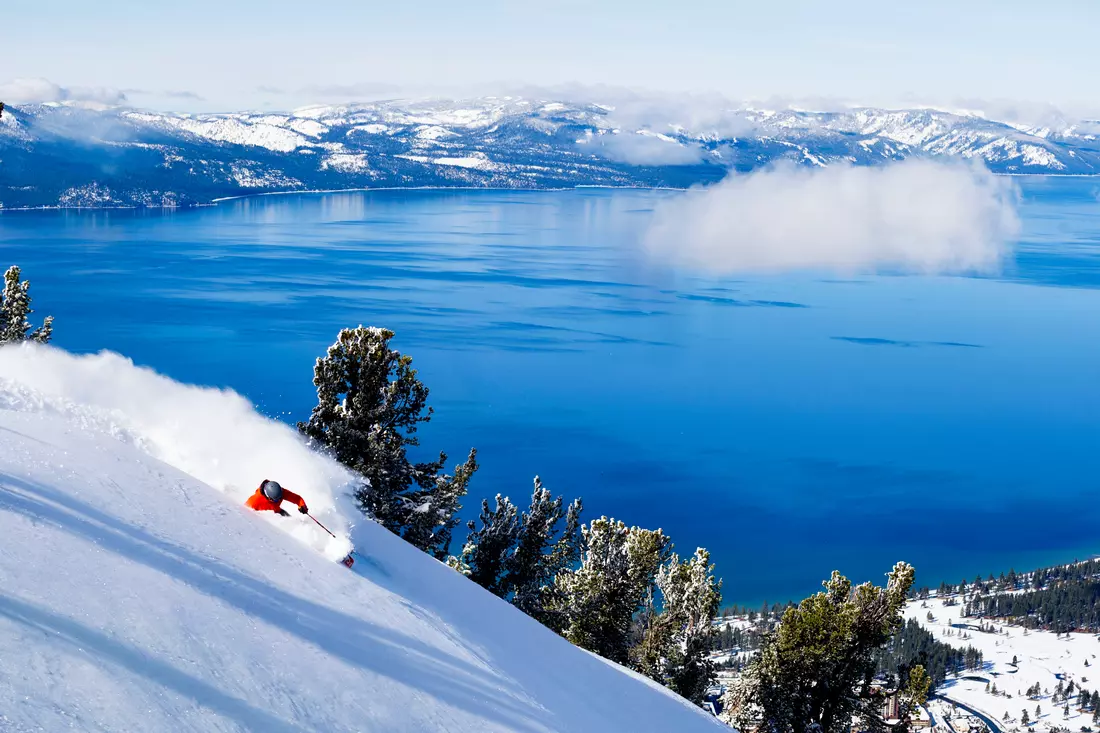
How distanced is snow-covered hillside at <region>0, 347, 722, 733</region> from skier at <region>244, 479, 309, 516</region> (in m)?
0.25

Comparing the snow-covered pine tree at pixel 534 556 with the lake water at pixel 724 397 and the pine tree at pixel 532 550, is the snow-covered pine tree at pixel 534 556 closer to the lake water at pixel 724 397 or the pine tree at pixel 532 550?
the pine tree at pixel 532 550

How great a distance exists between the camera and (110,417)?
647 inches

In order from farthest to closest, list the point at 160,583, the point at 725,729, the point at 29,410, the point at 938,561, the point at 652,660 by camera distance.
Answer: the point at 938,561
the point at 652,660
the point at 725,729
the point at 29,410
the point at 160,583

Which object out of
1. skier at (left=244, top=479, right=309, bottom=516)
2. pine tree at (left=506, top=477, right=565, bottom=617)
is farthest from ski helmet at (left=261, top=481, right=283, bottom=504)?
pine tree at (left=506, top=477, right=565, bottom=617)

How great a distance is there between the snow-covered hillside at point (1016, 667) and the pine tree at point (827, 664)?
96.3 meters

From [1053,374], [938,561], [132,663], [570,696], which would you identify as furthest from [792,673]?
[1053,374]

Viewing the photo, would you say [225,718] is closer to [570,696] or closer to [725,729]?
[570,696]

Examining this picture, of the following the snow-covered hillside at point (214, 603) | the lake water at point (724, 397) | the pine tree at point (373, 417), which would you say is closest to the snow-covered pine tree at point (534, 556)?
the pine tree at point (373, 417)

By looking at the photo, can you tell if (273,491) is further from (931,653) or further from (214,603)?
(931,653)

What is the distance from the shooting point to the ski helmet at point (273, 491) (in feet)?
49.0

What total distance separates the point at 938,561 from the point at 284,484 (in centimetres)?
8870

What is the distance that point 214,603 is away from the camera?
11.1 m

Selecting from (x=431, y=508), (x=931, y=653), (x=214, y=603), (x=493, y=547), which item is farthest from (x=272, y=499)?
(x=931, y=653)

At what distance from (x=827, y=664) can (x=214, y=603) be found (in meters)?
20.6
